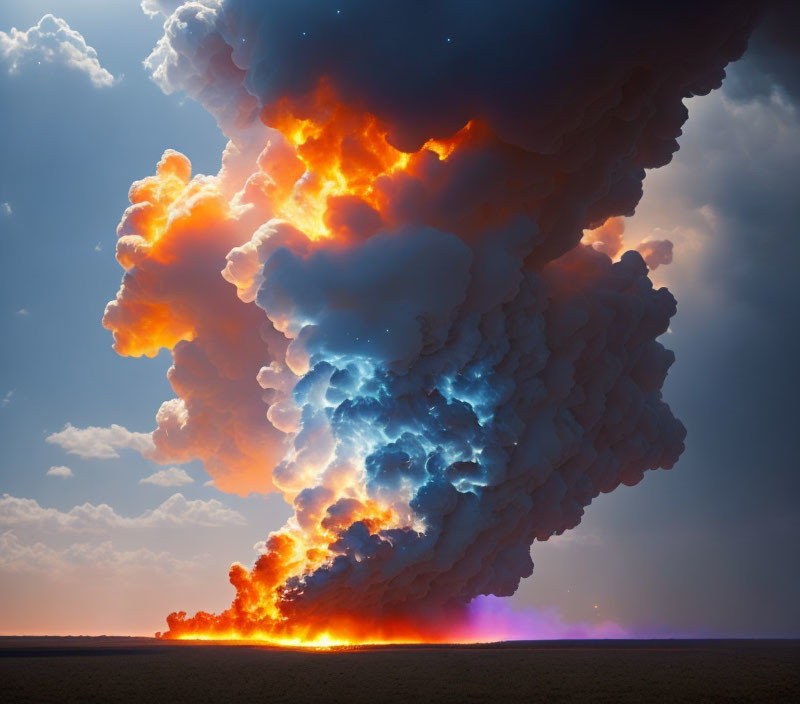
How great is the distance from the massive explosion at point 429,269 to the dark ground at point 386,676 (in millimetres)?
8931

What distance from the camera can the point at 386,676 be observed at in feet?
70.4

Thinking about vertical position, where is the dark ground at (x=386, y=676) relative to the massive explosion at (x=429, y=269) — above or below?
below

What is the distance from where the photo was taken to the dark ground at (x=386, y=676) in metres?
18.9

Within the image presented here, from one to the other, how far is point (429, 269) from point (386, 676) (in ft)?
62.1

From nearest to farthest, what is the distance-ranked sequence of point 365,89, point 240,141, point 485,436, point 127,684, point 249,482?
1. point 127,684
2. point 365,89
3. point 485,436
4. point 240,141
5. point 249,482

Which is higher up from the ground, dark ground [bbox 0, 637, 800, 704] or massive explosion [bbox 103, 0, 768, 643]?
massive explosion [bbox 103, 0, 768, 643]

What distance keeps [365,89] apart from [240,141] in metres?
14.1

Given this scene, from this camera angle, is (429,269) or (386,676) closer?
(386,676)

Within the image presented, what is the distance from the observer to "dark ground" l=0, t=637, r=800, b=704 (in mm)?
18875

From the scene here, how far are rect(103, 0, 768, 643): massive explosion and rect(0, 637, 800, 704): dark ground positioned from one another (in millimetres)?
8931

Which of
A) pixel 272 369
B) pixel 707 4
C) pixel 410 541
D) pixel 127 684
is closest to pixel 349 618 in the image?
pixel 410 541

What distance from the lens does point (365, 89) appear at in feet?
117

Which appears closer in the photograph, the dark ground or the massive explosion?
the dark ground

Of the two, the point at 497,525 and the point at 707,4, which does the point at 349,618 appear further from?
the point at 707,4
